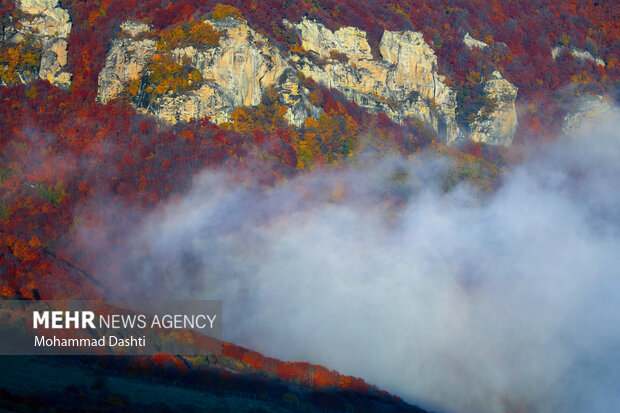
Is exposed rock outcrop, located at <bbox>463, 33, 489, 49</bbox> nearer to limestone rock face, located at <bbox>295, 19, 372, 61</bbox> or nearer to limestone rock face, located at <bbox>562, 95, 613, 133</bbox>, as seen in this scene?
limestone rock face, located at <bbox>562, 95, 613, 133</bbox>

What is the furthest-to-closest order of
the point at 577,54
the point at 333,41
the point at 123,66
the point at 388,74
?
the point at 577,54
the point at 388,74
the point at 333,41
the point at 123,66

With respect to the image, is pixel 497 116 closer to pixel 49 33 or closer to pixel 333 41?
pixel 333 41

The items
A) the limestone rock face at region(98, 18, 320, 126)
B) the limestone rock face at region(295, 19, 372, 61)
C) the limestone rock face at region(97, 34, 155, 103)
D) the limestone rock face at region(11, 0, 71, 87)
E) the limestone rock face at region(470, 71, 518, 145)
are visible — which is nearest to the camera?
the limestone rock face at region(98, 18, 320, 126)

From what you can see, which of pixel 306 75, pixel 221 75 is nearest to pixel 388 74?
pixel 306 75

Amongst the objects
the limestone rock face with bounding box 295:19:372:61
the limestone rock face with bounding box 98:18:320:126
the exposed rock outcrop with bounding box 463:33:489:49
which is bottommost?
the limestone rock face with bounding box 98:18:320:126

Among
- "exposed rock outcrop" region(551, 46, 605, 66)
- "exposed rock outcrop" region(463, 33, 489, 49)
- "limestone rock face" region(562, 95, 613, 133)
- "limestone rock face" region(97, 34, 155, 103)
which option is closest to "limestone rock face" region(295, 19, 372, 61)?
"limestone rock face" region(97, 34, 155, 103)

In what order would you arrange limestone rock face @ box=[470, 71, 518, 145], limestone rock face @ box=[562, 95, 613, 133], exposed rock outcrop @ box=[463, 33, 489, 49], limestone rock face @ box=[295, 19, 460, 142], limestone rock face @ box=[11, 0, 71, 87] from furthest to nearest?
exposed rock outcrop @ box=[463, 33, 489, 49], limestone rock face @ box=[562, 95, 613, 133], limestone rock face @ box=[470, 71, 518, 145], limestone rock face @ box=[295, 19, 460, 142], limestone rock face @ box=[11, 0, 71, 87]
